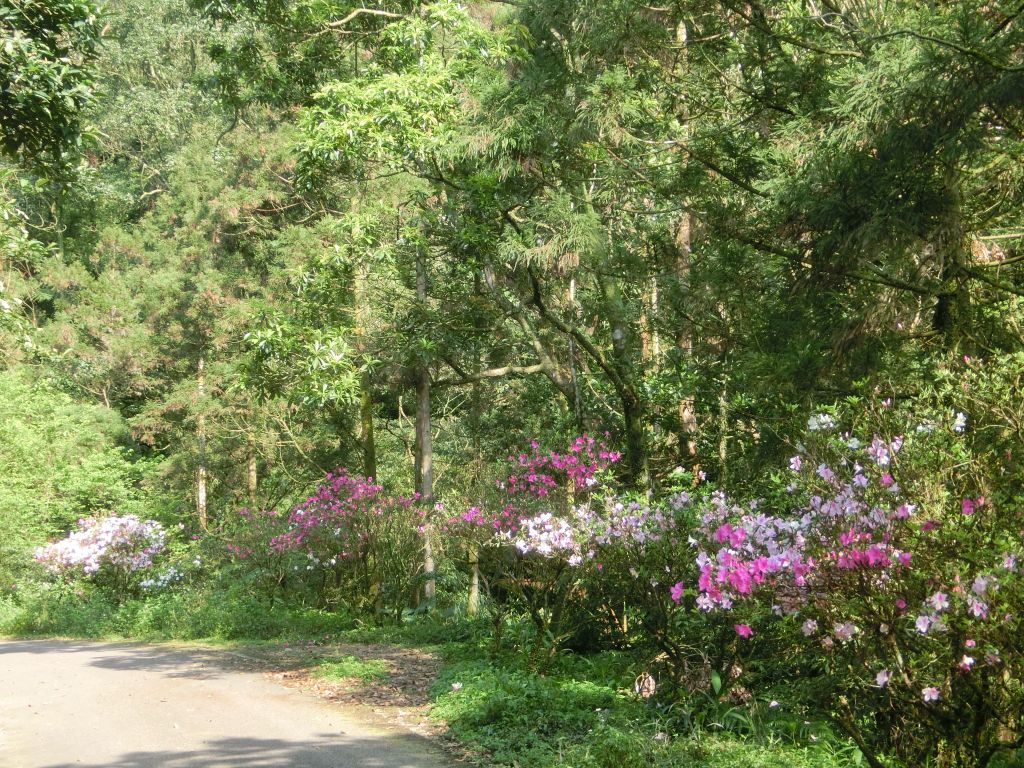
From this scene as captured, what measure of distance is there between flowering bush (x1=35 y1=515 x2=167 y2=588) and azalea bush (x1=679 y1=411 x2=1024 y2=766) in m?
12.6

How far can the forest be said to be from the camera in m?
4.26

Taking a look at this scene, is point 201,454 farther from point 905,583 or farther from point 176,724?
point 905,583

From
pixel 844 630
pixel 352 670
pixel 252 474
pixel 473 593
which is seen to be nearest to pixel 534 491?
pixel 352 670

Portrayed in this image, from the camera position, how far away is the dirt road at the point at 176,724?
5.85 m

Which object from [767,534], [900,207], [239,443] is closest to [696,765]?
[767,534]

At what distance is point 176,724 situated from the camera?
6906mm

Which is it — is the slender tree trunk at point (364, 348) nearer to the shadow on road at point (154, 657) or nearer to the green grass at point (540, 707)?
the green grass at point (540, 707)

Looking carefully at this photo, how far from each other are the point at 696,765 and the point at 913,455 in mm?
2051

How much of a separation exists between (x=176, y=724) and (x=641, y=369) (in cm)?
667

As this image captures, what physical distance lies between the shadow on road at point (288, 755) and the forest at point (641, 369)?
58 cm

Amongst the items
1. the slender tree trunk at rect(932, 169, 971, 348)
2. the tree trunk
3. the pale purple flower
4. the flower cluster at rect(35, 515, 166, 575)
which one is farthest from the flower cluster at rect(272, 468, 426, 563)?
the pale purple flower

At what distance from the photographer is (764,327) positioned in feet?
25.9

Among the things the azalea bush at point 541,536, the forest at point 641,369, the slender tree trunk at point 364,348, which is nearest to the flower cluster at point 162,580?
the forest at point 641,369

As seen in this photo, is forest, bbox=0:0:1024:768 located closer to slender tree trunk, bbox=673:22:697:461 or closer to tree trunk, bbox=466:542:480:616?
slender tree trunk, bbox=673:22:697:461
